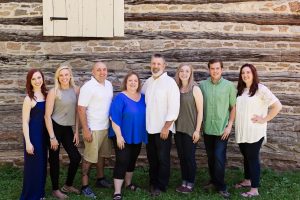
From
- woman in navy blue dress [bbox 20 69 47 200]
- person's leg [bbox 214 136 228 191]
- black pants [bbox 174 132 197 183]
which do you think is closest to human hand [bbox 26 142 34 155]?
woman in navy blue dress [bbox 20 69 47 200]

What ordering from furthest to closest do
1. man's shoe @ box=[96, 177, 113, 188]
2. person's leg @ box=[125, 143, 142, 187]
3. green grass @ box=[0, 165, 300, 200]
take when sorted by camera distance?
man's shoe @ box=[96, 177, 113, 188] → green grass @ box=[0, 165, 300, 200] → person's leg @ box=[125, 143, 142, 187]

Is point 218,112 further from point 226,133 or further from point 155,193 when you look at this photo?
point 155,193

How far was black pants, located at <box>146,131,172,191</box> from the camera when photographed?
5637 millimetres

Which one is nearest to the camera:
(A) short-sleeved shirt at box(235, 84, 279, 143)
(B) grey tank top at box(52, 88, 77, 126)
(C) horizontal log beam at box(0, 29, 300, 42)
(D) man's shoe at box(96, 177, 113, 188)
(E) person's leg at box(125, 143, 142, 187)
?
(B) grey tank top at box(52, 88, 77, 126)

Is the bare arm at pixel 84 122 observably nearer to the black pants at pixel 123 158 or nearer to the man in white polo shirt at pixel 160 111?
the black pants at pixel 123 158

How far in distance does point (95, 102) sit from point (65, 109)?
0.38 m

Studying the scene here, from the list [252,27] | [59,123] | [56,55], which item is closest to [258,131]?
[252,27]

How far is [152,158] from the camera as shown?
579 centimetres

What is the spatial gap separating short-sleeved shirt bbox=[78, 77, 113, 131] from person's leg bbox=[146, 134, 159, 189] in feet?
1.99

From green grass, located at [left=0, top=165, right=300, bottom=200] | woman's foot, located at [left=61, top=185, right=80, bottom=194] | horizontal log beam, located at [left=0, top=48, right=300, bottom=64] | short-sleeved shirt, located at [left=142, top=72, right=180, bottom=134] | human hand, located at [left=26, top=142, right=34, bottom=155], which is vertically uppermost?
horizontal log beam, located at [left=0, top=48, right=300, bottom=64]

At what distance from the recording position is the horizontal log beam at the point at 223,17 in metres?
6.84

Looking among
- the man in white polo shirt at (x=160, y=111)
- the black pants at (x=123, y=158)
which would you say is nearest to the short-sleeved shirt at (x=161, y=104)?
the man in white polo shirt at (x=160, y=111)

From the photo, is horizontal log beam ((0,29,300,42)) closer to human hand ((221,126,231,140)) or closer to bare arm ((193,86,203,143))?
bare arm ((193,86,203,143))

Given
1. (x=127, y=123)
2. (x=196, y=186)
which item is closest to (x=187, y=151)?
(x=196, y=186)
